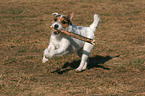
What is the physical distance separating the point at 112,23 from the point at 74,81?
8981mm

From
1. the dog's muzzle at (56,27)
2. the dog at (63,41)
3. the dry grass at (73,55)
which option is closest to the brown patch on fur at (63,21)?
the dog at (63,41)

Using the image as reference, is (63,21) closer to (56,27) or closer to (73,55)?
(56,27)

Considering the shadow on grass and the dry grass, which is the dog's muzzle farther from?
the shadow on grass

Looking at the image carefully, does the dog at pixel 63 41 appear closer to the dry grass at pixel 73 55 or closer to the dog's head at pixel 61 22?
the dog's head at pixel 61 22

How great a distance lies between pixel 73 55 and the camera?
34.0 feet

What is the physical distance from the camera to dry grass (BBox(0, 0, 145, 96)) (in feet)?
23.6

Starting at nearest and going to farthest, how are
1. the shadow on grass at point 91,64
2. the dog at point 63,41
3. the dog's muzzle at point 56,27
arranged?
the dog's muzzle at point 56,27, the dog at point 63,41, the shadow on grass at point 91,64

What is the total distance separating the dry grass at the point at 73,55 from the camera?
7.21 metres

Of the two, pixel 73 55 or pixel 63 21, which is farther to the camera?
pixel 73 55

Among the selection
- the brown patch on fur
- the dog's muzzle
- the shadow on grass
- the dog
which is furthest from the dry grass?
the brown patch on fur

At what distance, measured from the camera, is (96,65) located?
31.2 ft

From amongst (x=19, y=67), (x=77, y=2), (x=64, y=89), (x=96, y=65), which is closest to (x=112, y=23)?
(x=77, y=2)

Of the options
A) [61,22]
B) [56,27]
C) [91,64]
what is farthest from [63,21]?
[91,64]

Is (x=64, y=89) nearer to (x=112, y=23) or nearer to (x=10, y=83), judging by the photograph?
(x=10, y=83)
